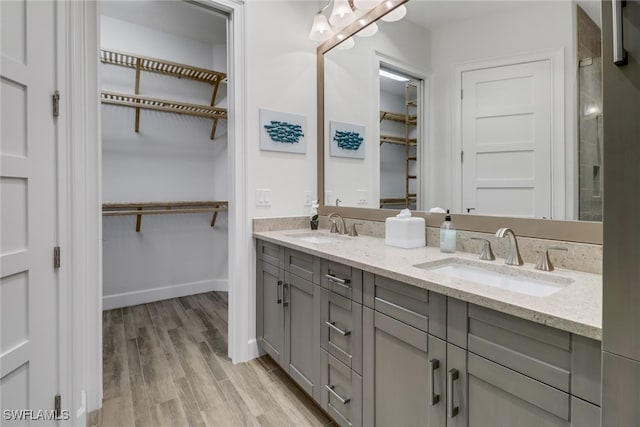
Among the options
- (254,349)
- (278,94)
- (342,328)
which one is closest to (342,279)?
(342,328)

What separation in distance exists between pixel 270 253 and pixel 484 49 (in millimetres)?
1616

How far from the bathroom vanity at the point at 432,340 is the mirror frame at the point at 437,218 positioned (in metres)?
0.16

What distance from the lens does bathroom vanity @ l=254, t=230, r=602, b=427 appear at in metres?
0.77

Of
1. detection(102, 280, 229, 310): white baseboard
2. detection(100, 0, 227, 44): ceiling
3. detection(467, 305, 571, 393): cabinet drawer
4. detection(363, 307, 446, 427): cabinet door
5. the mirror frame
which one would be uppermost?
detection(100, 0, 227, 44): ceiling

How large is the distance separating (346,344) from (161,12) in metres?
3.21

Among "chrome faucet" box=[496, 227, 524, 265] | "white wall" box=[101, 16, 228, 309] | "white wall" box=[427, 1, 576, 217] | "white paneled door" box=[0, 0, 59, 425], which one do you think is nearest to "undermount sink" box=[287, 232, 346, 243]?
"white wall" box=[427, 1, 576, 217]

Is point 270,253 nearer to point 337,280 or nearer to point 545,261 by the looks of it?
point 337,280

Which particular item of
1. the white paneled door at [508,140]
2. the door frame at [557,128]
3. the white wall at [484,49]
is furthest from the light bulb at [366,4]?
the door frame at [557,128]

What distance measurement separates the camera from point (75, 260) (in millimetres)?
1475

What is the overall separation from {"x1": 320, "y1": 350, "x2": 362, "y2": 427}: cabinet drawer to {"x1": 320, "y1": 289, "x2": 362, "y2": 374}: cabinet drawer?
0.04 m

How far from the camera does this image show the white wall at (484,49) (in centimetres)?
124

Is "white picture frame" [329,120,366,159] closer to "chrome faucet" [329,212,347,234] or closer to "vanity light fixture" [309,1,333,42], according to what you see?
"chrome faucet" [329,212,347,234]

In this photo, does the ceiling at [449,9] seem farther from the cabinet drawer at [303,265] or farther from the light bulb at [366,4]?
the cabinet drawer at [303,265]

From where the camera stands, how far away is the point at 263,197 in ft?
7.49
